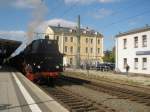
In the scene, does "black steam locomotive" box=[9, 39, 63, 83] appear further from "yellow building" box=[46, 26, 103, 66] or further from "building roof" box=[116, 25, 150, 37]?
"yellow building" box=[46, 26, 103, 66]

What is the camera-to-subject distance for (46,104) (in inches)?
446

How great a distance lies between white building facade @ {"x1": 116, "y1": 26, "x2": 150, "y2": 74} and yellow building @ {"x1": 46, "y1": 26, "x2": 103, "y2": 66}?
122ft

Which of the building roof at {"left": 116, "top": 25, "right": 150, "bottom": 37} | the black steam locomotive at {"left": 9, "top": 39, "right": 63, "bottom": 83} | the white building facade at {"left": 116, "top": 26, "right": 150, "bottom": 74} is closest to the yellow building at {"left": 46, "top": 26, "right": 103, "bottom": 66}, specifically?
the white building facade at {"left": 116, "top": 26, "right": 150, "bottom": 74}

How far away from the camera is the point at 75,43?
88.5m

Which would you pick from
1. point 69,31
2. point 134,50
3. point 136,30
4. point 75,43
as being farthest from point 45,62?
point 69,31

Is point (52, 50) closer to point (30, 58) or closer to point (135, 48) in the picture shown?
point (30, 58)

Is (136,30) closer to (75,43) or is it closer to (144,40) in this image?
(144,40)

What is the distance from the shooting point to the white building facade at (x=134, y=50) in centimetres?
3812

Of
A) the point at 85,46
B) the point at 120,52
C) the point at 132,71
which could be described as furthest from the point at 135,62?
the point at 85,46

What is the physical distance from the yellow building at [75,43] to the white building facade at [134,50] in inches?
1460

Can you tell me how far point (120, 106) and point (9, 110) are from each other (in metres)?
4.85

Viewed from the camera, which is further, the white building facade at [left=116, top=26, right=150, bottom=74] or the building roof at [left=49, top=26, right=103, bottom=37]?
the building roof at [left=49, top=26, right=103, bottom=37]

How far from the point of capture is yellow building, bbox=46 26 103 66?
85.1 meters

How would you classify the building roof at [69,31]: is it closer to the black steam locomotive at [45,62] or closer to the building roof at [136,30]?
the building roof at [136,30]
